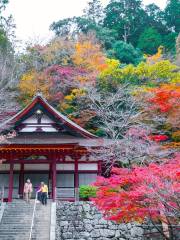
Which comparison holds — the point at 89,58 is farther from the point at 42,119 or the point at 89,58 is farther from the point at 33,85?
the point at 42,119

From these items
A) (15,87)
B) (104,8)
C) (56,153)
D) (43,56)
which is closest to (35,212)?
(56,153)

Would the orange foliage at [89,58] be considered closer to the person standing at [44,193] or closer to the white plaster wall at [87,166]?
the white plaster wall at [87,166]

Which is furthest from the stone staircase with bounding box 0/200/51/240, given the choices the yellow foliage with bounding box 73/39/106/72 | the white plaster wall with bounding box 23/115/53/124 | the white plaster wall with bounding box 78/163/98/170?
the yellow foliage with bounding box 73/39/106/72

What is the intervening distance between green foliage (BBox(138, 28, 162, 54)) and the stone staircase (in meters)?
35.6

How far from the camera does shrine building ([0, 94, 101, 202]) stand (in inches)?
879

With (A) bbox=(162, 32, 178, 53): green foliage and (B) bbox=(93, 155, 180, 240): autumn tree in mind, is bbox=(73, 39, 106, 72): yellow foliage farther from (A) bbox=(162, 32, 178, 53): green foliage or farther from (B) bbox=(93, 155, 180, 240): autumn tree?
(B) bbox=(93, 155, 180, 240): autumn tree

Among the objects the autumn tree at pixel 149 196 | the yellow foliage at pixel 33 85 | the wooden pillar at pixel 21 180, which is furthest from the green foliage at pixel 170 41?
the autumn tree at pixel 149 196

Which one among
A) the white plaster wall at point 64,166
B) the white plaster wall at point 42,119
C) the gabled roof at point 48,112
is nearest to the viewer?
the gabled roof at point 48,112

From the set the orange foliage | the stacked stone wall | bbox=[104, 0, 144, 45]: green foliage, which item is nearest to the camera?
the stacked stone wall

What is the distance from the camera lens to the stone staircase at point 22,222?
16.3 meters

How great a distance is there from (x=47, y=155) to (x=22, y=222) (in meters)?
5.87

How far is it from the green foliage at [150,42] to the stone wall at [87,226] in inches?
1385

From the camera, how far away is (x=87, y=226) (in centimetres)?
1884

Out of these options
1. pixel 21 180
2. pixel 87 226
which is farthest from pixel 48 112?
pixel 87 226
